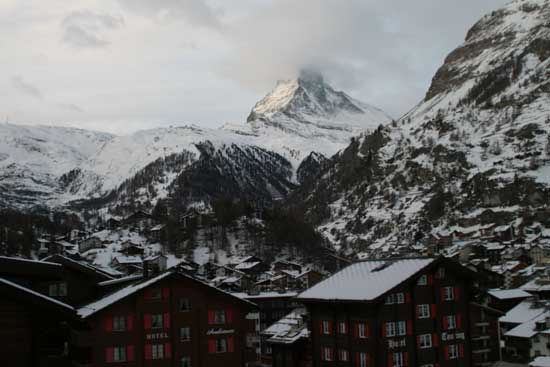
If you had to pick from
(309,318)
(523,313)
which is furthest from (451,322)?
(523,313)

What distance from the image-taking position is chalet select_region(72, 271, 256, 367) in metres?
53.3

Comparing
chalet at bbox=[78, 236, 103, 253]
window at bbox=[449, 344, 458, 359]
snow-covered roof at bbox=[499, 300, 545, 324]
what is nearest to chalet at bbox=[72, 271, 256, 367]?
window at bbox=[449, 344, 458, 359]

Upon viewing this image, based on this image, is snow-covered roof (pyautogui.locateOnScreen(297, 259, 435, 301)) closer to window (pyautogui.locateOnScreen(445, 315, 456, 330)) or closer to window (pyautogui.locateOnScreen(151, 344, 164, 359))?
window (pyautogui.locateOnScreen(445, 315, 456, 330))

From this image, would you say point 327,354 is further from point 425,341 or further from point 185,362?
point 185,362

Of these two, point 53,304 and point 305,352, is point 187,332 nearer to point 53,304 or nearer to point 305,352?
point 305,352

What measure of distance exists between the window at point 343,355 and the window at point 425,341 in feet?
20.2

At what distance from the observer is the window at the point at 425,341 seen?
60094 mm

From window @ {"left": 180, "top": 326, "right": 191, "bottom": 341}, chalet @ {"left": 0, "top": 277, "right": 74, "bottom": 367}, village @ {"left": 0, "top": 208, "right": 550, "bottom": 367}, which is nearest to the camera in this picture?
chalet @ {"left": 0, "top": 277, "right": 74, "bottom": 367}

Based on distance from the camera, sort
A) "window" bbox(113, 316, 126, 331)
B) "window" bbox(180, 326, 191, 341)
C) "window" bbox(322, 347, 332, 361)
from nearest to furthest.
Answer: "window" bbox(113, 316, 126, 331)
"window" bbox(180, 326, 191, 341)
"window" bbox(322, 347, 332, 361)

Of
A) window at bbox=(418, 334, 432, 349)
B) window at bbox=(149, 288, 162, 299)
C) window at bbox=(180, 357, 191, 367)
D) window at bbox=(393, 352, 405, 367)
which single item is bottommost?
window at bbox=(393, 352, 405, 367)

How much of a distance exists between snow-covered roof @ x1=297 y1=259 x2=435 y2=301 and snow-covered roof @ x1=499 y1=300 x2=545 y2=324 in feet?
117

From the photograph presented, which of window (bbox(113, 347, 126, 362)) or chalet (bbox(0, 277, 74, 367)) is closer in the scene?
chalet (bbox(0, 277, 74, 367))

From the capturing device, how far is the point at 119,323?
54.2 metres

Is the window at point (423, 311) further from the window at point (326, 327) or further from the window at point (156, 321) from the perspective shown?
the window at point (156, 321)
